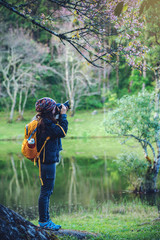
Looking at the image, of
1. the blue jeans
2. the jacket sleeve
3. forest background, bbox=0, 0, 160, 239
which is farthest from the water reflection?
the jacket sleeve

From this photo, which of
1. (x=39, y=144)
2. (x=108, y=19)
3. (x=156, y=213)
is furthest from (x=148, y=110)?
(x=39, y=144)

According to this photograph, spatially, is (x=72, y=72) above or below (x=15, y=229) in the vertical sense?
above

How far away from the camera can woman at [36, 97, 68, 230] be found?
4391 millimetres

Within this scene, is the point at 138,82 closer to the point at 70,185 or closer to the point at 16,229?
the point at 70,185

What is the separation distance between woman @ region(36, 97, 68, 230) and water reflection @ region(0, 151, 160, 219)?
16.5ft

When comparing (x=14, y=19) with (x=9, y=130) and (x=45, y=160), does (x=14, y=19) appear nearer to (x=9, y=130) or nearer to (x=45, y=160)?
(x=9, y=130)

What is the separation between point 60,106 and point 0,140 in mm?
24019

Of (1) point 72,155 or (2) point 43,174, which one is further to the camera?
(1) point 72,155

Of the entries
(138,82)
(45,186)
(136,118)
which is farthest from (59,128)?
(138,82)

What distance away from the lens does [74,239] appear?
14.3 feet

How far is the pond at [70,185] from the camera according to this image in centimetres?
1073

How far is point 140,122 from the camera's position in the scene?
37.9 feet

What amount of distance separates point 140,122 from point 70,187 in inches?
167

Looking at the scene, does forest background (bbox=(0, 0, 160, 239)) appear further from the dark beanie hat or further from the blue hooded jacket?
the blue hooded jacket
